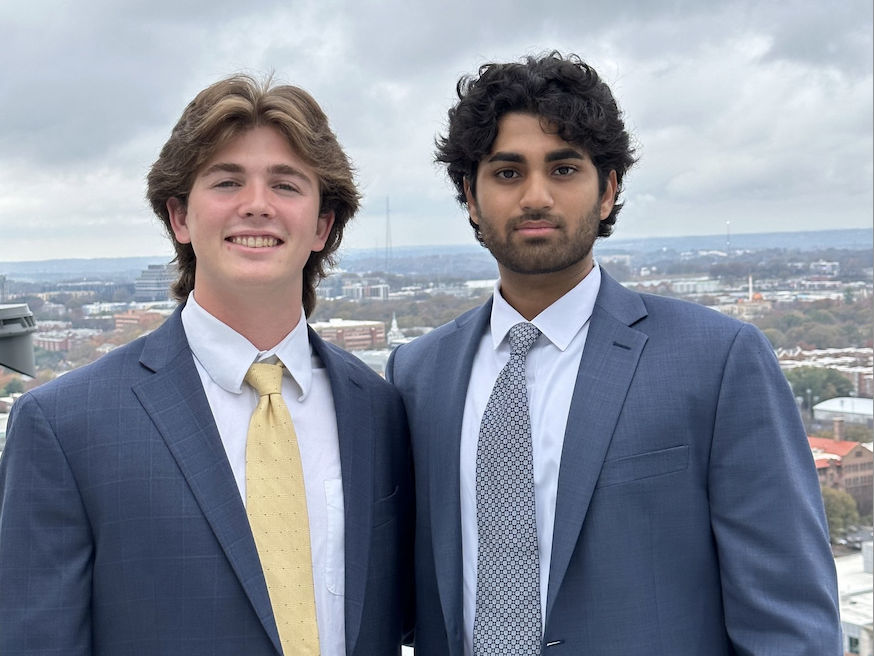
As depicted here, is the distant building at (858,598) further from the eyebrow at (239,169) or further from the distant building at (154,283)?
the eyebrow at (239,169)

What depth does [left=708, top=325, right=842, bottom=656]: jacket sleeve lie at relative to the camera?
1683 mm

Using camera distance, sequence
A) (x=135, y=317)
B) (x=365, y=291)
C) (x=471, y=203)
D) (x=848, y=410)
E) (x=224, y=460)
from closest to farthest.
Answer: (x=224, y=460) < (x=471, y=203) < (x=135, y=317) < (x=365, y=291) < (x=848, y=410)

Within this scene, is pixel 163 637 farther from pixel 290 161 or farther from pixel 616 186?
pixel 616 186

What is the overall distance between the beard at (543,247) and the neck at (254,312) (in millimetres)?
461

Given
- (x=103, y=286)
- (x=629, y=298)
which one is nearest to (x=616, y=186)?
(x=629, y=298)

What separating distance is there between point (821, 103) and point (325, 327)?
3622mm

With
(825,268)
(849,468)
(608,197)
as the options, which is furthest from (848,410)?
(608,197)

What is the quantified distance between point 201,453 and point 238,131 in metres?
0.64

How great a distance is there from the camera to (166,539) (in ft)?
5.28

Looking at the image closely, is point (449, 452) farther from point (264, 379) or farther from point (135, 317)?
point (135, 317)

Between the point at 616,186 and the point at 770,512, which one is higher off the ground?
the point at 616,186

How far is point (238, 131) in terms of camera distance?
1782 millimetres

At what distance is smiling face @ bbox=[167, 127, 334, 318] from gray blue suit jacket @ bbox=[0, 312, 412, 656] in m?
0.22

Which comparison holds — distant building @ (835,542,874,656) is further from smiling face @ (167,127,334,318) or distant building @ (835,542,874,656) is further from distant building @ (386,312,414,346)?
smiling face @ (167,127,334,318)
